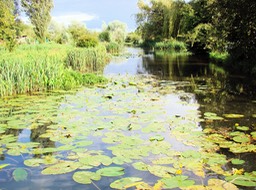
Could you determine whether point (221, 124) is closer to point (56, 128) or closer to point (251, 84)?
point (56, 128)

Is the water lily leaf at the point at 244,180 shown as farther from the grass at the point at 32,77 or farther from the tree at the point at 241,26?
the tree at the point at 241,26

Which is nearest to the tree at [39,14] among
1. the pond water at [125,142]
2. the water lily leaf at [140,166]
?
the pond water at [125,142]

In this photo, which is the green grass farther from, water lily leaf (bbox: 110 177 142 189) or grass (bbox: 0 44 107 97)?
water lily leaf (bbox: 110 177 142 189)

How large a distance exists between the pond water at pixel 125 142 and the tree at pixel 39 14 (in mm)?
31315

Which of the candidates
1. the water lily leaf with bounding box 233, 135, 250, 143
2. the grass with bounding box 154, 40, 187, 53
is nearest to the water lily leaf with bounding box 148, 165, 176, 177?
the water lily leaf with bounding box 233, 135, 250, 143

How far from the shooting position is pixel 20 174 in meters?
3.35

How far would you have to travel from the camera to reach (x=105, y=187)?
3.06 meters

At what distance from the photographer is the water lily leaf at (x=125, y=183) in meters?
2.93

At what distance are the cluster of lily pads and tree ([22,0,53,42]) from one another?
31882mm

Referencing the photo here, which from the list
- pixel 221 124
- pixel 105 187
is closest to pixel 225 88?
pixel 221 124

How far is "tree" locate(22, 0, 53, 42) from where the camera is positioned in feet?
120

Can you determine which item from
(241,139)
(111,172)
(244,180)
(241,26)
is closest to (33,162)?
(111,172)

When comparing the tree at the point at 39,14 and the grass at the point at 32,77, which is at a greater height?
the tree at the point at 39,14

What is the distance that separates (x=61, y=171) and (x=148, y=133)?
A: 1954 millimetres
